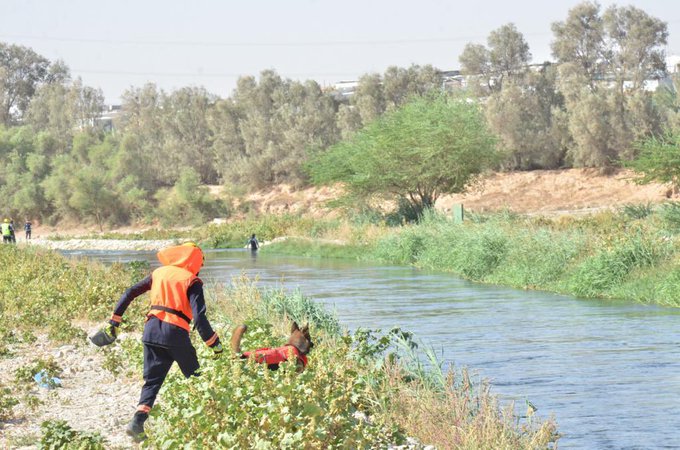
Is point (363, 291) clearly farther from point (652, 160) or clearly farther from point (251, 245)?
point (251, 245)

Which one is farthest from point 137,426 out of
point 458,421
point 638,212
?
point 638,212

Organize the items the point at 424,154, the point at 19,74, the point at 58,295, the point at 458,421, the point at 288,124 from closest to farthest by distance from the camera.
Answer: the point at 458,421 < the point at 58,295 < the point at 424,154 < the point at 288,124 < the point at 19,74

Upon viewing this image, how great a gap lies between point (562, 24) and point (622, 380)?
6570 cm

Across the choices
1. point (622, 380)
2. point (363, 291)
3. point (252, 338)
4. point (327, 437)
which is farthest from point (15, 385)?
point (363, 291)

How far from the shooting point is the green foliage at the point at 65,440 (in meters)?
9.86

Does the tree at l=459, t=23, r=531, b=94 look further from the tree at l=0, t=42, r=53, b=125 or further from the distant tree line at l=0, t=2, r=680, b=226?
the tree at l=0, t=42, r=53, b=125

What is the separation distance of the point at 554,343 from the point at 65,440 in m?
11.6

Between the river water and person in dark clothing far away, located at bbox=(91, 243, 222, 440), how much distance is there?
13.4 feet

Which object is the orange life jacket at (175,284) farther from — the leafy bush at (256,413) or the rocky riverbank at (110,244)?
the rocky riverbank at (110,244)

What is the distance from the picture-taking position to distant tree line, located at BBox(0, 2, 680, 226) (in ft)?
237

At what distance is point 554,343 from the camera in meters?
20.0

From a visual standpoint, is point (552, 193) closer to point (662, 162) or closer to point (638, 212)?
point (638, 212)

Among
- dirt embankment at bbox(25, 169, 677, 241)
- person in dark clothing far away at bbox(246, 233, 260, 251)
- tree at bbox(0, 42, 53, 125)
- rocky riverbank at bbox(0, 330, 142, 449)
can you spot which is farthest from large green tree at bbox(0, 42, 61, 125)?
rocky riverbank at bbox(0, 330, 142, 449)

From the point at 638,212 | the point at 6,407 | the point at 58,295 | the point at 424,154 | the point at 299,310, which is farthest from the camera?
the point at 424,154
